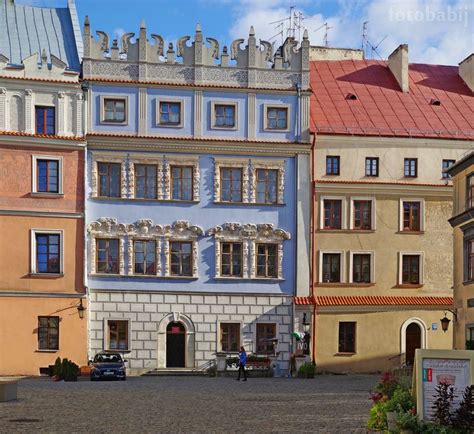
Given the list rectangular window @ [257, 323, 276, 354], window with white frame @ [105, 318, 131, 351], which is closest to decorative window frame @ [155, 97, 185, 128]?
window with white frame @ [105, 318, 131, 351]

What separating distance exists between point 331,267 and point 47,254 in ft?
45.1

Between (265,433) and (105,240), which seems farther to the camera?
(105,240)

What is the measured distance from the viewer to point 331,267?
51594 mm

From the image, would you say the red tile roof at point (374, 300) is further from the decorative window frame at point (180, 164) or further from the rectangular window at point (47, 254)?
the rectangular window at point (47, 254)

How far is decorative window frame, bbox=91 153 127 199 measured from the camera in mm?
49469

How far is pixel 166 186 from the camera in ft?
164

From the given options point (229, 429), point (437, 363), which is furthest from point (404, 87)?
point (437, 363)

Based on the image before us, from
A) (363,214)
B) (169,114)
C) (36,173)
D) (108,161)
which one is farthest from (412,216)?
(36,173)

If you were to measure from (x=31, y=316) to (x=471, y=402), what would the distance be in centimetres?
3685

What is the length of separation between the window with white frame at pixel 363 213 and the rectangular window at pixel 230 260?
6078mm

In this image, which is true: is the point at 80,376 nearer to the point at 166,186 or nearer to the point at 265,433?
the point at 166,186

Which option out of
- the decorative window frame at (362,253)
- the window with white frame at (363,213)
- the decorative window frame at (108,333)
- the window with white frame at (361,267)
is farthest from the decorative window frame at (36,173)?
the window with white frame at (361,267)

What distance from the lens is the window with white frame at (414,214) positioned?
172 feet

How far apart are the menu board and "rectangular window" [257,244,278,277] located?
1431 inches
